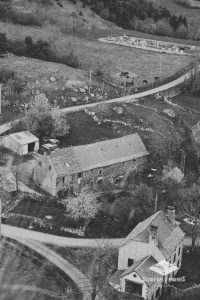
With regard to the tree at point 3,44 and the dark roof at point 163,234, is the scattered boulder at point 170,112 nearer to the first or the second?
the tree at point 3,44

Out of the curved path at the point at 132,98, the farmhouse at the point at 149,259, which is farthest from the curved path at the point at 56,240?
the curved path at the point at 132,98

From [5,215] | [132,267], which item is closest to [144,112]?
[5,215]

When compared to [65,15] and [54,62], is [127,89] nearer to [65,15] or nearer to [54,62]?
[54,62]

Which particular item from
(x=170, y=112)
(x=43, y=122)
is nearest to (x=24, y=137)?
(x=43, y=122)

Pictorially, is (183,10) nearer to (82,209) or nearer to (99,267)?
(82,209)

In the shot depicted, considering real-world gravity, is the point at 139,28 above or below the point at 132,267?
below
